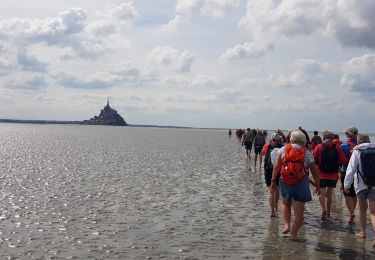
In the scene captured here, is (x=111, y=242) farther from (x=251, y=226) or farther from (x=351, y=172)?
(x=351, y=172)

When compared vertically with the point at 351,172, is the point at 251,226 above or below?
below

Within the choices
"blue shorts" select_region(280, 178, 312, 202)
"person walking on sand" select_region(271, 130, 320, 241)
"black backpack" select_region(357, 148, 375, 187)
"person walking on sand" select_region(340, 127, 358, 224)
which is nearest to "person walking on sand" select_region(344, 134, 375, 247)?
"black backpack" select_region(357, 148, 375, 187)

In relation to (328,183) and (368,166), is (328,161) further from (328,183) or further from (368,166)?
(368,166)

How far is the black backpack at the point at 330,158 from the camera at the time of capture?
10.1 meters

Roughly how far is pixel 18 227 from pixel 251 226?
4.62m

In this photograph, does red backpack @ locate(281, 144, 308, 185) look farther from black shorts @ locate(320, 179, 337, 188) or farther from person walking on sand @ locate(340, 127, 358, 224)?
→ black shorts @ locate(320, 179, 337, 188)

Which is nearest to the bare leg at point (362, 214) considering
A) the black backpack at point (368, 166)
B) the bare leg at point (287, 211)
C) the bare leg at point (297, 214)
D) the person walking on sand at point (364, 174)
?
the person walking on sand at point (364, 174)

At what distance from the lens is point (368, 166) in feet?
26.8

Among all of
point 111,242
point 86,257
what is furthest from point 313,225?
point 86,257

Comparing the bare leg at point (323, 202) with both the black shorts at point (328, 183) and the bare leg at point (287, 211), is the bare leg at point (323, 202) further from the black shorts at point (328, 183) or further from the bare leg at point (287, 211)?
the bare leg at point (287, 211)

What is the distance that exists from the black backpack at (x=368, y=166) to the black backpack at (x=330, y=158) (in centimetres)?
180

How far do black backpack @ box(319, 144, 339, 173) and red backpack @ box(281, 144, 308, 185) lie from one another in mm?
2043

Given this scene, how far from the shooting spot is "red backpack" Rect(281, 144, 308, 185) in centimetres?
817

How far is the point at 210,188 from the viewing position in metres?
15.9
